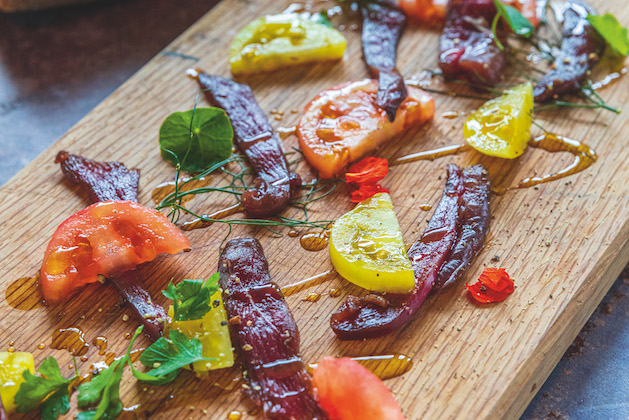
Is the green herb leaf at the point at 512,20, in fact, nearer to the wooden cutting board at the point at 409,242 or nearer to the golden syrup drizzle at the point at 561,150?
the wooden cutting board at the point at 409,242

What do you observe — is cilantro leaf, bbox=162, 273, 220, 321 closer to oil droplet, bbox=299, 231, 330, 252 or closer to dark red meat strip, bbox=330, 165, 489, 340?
dark red meat strip, bbox=330, 165, 489, 340

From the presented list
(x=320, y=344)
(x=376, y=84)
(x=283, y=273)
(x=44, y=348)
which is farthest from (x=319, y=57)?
(x=44, y=348)

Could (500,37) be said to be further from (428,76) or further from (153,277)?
(153,277)

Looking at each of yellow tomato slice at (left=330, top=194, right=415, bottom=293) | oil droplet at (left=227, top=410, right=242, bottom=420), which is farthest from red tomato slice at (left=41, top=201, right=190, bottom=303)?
oil droplet at (left=227, top=410, right=242, bottom=420)

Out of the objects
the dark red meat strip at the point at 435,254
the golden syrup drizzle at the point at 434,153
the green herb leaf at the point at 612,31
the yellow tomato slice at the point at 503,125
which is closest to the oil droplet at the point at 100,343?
the dark red meat strip at the point at 435,254

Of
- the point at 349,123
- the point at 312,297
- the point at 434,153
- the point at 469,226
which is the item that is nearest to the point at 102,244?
the point at 312,297
